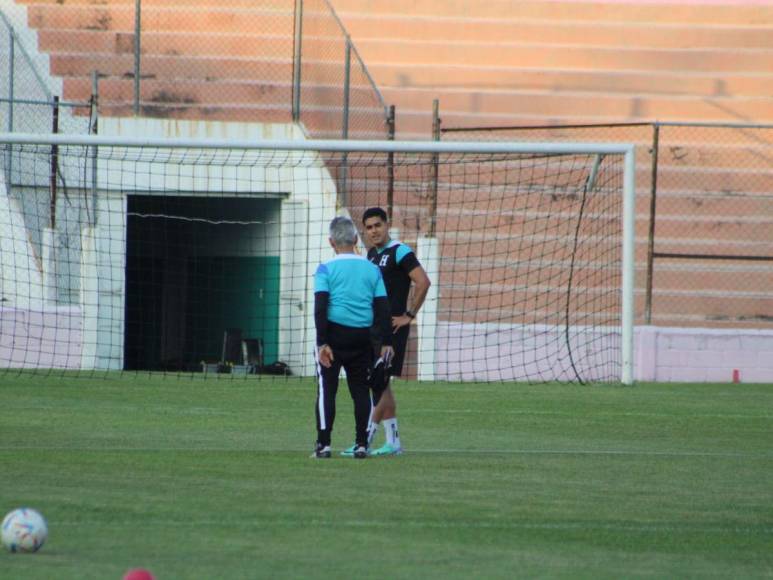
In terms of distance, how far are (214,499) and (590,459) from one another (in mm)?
3321

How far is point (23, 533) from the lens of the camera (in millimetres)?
6121

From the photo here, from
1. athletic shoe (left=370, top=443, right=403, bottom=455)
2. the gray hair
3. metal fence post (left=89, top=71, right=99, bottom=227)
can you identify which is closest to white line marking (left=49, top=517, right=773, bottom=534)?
the gray hair

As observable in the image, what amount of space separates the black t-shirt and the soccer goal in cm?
705

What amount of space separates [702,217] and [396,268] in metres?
13.8

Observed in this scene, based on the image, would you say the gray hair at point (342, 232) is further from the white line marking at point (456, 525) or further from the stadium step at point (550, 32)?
the stadium step at point (550, 32)

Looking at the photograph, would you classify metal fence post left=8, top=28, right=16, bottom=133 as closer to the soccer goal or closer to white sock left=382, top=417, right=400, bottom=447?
the soccer goal

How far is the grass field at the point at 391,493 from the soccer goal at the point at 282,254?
5.71 meters

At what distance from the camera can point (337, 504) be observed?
7695mm

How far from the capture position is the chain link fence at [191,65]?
21.5 metres

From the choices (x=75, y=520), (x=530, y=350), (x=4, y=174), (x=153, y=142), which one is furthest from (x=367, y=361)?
(x=4, y=174)

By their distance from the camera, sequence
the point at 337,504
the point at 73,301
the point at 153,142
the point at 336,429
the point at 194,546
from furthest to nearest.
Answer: the point at 73,301
the point at 153,142
the point at 336,429
the point at 337,504
the point at 194,546

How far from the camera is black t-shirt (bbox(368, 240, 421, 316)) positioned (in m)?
10.7

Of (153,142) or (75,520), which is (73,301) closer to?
(153,142)

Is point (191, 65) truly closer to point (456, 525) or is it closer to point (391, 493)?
point (391, 493)
